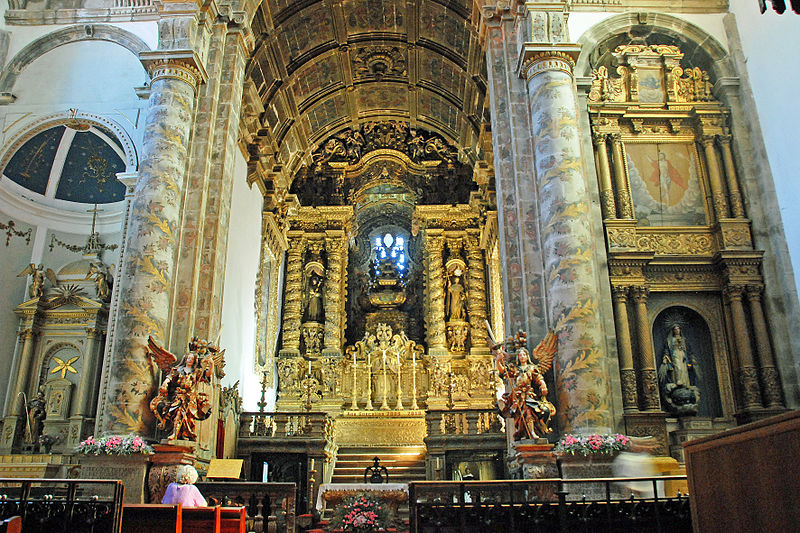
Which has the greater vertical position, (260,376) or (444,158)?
(444,158)

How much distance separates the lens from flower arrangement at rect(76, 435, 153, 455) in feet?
32.2

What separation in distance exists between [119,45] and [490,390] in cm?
1354

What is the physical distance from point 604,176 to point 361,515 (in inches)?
289

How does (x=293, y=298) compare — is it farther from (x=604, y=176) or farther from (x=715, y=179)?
(x=715, y=179)

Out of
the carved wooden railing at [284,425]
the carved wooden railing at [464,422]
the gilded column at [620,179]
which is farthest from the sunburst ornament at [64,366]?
the gilded column at [620,179]

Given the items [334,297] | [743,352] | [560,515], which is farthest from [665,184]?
[334,297]

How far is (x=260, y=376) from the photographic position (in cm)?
1923

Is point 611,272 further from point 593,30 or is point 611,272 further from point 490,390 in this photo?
point 490,390

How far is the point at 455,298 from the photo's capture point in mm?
22156

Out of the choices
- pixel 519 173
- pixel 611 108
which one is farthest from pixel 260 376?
pixel 611 108

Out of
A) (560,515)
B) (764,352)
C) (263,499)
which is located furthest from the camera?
(764,352)

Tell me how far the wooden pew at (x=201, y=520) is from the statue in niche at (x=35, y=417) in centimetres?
811

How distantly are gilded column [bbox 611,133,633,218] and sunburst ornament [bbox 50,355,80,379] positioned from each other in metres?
11.1

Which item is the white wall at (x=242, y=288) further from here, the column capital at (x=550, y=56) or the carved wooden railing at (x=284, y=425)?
the column capital at (x=550, y=56)
